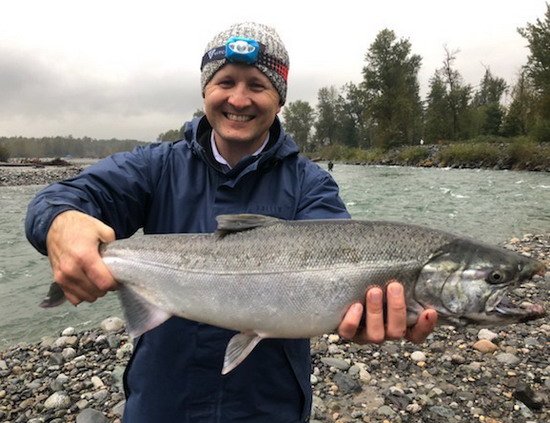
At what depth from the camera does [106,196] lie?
255 cm

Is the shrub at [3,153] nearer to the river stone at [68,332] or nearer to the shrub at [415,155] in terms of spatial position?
the shrub at [415,155]

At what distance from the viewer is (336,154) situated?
7506 cm

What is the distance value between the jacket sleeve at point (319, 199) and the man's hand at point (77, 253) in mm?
1087

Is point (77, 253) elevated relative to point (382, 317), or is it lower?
elevated

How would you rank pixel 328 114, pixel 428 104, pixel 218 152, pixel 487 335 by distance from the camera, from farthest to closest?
1. pixel 328 114
2. pixel 428 104
3. pixel 487 335
4. pixel 218 152

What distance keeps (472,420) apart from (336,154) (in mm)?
72334

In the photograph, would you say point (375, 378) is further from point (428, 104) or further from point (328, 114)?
point (328, 114)

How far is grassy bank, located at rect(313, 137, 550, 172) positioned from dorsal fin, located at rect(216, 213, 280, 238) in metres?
35.4

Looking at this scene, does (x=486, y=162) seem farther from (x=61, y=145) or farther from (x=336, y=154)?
(x=61, y=145)

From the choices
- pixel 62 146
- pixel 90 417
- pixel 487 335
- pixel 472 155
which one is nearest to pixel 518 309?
pixel 487 335

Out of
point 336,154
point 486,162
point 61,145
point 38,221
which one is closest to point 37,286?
point 38,221

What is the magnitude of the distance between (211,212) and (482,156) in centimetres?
4103

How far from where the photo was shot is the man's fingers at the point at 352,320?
7.89ft

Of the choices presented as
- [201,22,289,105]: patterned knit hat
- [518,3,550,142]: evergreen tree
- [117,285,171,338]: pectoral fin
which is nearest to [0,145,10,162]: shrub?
[518,3,550,142]: evergreen tree
